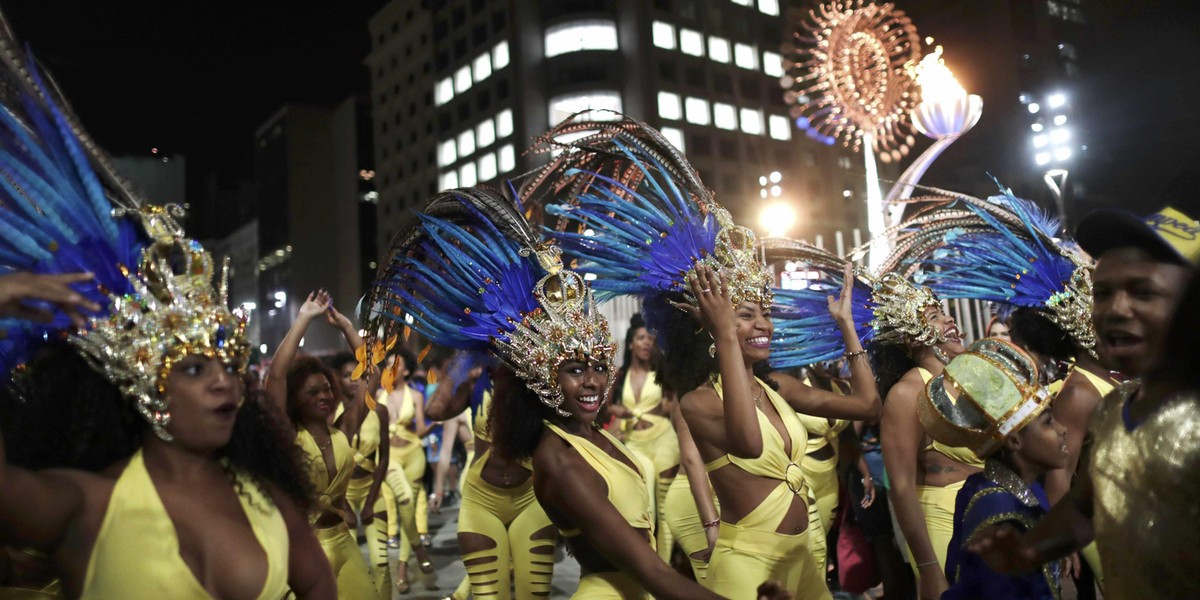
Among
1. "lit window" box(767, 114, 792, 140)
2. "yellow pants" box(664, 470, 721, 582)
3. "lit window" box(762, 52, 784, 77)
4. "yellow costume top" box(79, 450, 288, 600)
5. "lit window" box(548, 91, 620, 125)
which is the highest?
"lit window" box(762, 52, 784, 77)

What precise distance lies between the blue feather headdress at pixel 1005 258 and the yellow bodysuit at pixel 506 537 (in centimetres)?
293

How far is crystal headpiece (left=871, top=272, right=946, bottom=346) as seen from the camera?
15.5ft

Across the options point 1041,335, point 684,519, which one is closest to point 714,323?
point 1041,335

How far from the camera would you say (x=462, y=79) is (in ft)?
208

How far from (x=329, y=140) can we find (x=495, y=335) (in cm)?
8167

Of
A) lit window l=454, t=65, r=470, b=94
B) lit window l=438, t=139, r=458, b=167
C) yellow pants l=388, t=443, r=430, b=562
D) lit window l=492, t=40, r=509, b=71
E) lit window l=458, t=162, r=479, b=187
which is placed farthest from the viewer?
lit window l=438, t=139, r=458, b=167

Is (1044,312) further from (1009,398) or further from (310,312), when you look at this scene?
(310,312)

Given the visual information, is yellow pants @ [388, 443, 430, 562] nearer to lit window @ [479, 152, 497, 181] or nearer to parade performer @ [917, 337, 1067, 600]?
parade performer @ [917, 337, 1067, 600]

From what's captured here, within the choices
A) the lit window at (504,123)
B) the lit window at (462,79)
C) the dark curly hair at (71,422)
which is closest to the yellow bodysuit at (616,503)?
the dark curly hair at (71,422)

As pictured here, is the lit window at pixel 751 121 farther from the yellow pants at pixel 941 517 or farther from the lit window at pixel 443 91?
the yellow pants at pixel 941 517

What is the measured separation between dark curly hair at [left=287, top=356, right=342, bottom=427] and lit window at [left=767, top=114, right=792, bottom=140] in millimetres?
55799

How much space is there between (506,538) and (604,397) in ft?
5.38

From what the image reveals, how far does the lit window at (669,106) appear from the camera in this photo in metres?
53.6

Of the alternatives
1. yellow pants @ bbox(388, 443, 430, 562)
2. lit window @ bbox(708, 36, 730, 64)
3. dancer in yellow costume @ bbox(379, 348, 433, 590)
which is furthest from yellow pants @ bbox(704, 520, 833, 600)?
lit window @ bbox(708, 36, 730, 64)
